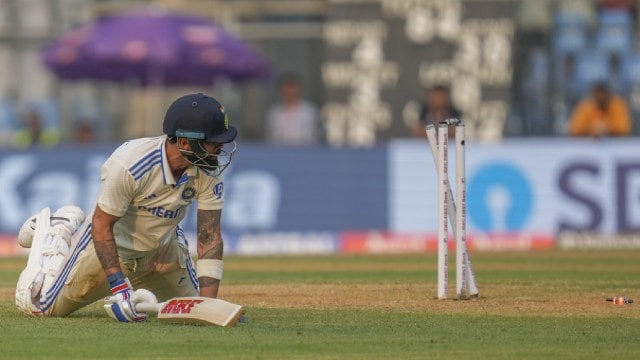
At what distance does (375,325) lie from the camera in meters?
9.21

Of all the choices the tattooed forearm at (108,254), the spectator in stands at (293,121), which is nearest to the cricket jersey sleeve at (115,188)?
the tattooed forearm at (108,254)

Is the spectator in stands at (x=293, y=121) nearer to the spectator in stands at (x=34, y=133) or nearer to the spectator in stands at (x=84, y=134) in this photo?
the spectator in stands at (x=84, y=134)

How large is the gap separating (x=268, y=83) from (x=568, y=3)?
496 centimetres

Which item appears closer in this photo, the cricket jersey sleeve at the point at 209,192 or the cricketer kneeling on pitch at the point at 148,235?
the cricketer kneeling on pitch at the point at 148,235

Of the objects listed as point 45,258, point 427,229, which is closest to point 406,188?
point 427,229

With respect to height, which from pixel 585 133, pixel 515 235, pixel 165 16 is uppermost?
pixel 165 16

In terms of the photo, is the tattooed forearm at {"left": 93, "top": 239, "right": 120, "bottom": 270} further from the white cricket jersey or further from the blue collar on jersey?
the blue collar on jersey

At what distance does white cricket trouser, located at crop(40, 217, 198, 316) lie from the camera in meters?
9.34

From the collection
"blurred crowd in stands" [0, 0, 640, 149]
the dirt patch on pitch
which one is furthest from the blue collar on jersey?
"blurred crowd in stands" [0, 0, 640, 149]

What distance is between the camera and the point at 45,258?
9.74m

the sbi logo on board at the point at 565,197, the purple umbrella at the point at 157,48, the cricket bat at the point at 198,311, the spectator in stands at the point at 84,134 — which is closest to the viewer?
the cricket bat at the point at 198,311

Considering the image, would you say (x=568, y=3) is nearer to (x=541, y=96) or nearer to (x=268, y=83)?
(x=541, y=96)

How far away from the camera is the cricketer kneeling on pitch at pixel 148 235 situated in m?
8.81

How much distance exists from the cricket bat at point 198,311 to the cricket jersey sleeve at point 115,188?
2.01 feet
